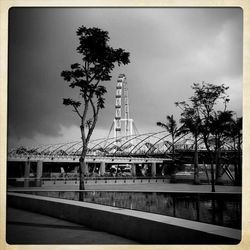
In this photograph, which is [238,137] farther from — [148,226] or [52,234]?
[52,234]

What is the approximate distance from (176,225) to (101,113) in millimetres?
5227

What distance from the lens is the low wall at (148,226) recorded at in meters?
3.20

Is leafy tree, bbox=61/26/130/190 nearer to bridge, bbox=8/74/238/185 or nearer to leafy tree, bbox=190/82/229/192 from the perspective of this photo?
bridge, bbox=8/74/238/185

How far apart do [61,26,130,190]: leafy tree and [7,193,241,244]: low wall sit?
8.92ft

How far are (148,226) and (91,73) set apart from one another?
490 centimetres

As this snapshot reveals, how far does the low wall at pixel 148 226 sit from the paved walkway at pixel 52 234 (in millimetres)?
95

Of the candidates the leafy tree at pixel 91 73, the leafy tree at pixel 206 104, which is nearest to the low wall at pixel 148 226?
the leafy tree at pixel 91 73

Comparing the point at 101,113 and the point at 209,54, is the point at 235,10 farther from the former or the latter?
the point at 101,113

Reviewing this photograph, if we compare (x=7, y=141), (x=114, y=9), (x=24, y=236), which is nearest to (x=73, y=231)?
(x=24, y=236)

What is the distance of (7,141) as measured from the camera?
154 inches

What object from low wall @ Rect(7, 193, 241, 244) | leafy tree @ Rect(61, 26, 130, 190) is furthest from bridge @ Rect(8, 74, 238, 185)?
low wall @ Rect(7, 193, 241, 244)

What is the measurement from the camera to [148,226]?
341 centimetres

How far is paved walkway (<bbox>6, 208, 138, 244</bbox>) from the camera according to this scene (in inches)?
146

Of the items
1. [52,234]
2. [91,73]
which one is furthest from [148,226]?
[91,73]
